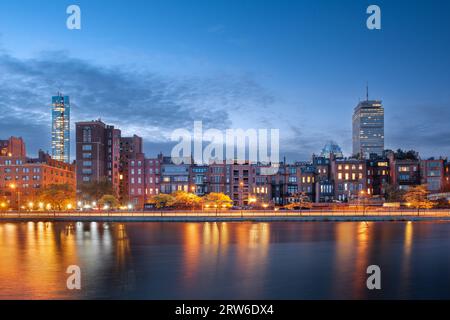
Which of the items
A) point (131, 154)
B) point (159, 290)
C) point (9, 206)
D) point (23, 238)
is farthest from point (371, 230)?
point (131, 154)

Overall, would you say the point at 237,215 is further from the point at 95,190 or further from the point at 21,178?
the point at 21,178

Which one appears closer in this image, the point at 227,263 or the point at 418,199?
the point at 227,263

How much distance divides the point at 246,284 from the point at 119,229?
41.6 metres

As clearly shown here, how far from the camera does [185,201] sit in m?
96.4

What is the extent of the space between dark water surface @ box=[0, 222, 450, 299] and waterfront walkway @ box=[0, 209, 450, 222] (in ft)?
54.2

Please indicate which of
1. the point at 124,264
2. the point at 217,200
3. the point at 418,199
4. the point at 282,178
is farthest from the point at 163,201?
the point at 124,264

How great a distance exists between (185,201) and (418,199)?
52035 millimetres

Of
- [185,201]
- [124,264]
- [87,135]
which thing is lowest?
[124,264]

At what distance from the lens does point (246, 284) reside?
100ft

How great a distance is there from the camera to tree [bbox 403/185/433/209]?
9394 centimetres

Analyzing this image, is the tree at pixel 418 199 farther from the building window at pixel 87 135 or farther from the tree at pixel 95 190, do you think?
the building window at pixel 87 135

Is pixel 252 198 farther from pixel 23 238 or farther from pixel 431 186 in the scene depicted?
pixel 23 238
